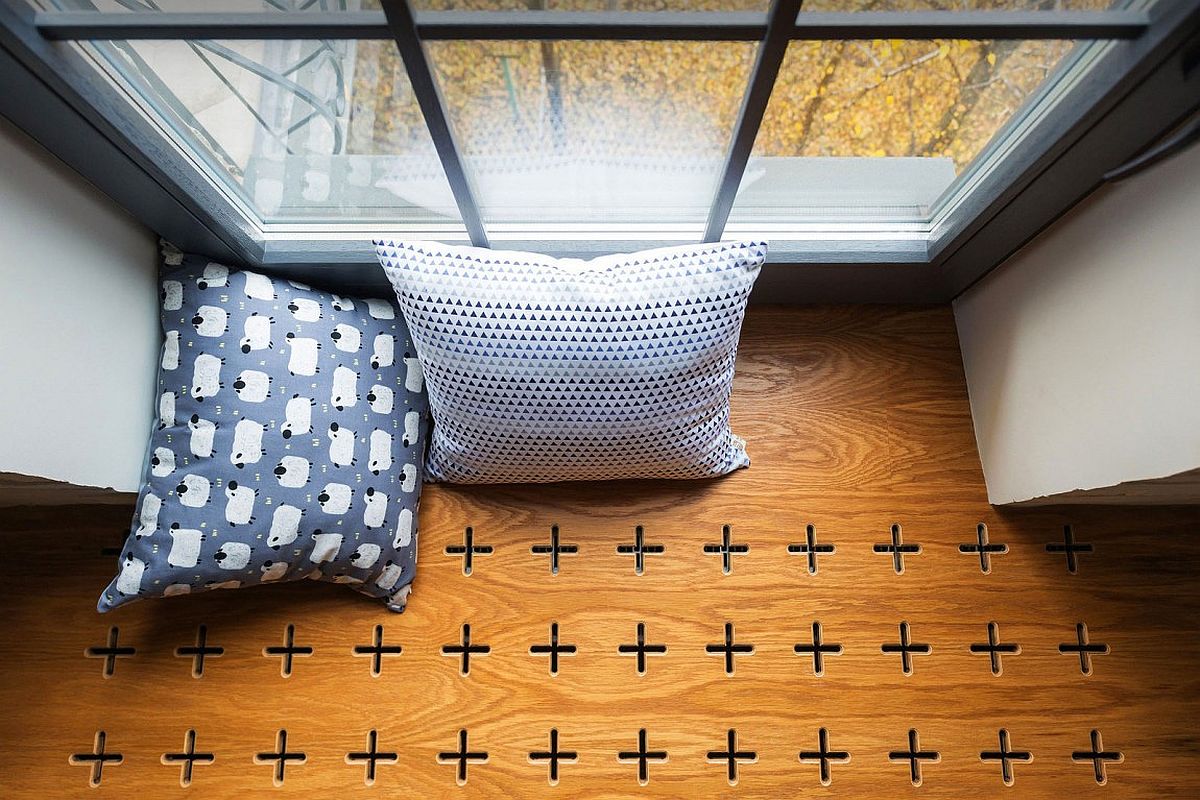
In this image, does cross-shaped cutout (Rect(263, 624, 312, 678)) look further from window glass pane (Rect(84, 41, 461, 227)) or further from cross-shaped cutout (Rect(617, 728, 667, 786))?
window glass pane (Rect(84, 41, 461, 227))

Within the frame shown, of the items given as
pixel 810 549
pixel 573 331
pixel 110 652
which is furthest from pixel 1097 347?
pixel 110 652

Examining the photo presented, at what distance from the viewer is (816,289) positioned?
1.46 m

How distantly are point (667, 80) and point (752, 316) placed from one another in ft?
2.13

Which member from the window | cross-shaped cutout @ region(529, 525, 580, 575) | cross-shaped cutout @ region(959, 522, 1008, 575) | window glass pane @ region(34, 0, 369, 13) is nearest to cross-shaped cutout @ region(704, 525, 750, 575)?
cross-shaped cutout @ region(529, 525, 580, 575)

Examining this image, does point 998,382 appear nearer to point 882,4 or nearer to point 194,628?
point 882,4

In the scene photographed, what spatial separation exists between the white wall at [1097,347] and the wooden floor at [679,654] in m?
0.16

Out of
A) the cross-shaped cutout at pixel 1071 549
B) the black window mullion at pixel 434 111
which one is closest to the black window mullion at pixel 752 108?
the black window mullion at pixel 434 111

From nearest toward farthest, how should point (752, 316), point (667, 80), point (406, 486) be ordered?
point (667, 80), point (406, 486), point (752, 316)

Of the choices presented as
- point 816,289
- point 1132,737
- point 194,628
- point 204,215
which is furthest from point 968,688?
point 204,215

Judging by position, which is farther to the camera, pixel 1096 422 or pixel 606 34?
pixel 1096 422

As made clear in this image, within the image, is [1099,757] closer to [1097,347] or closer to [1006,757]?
[1006,757]

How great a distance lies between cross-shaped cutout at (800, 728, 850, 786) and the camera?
1.37 meters

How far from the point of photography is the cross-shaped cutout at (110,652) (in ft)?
4.50

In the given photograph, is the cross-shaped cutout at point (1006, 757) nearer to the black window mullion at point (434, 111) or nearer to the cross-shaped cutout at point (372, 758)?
the cross-shaped cutout at point (372, 758)
